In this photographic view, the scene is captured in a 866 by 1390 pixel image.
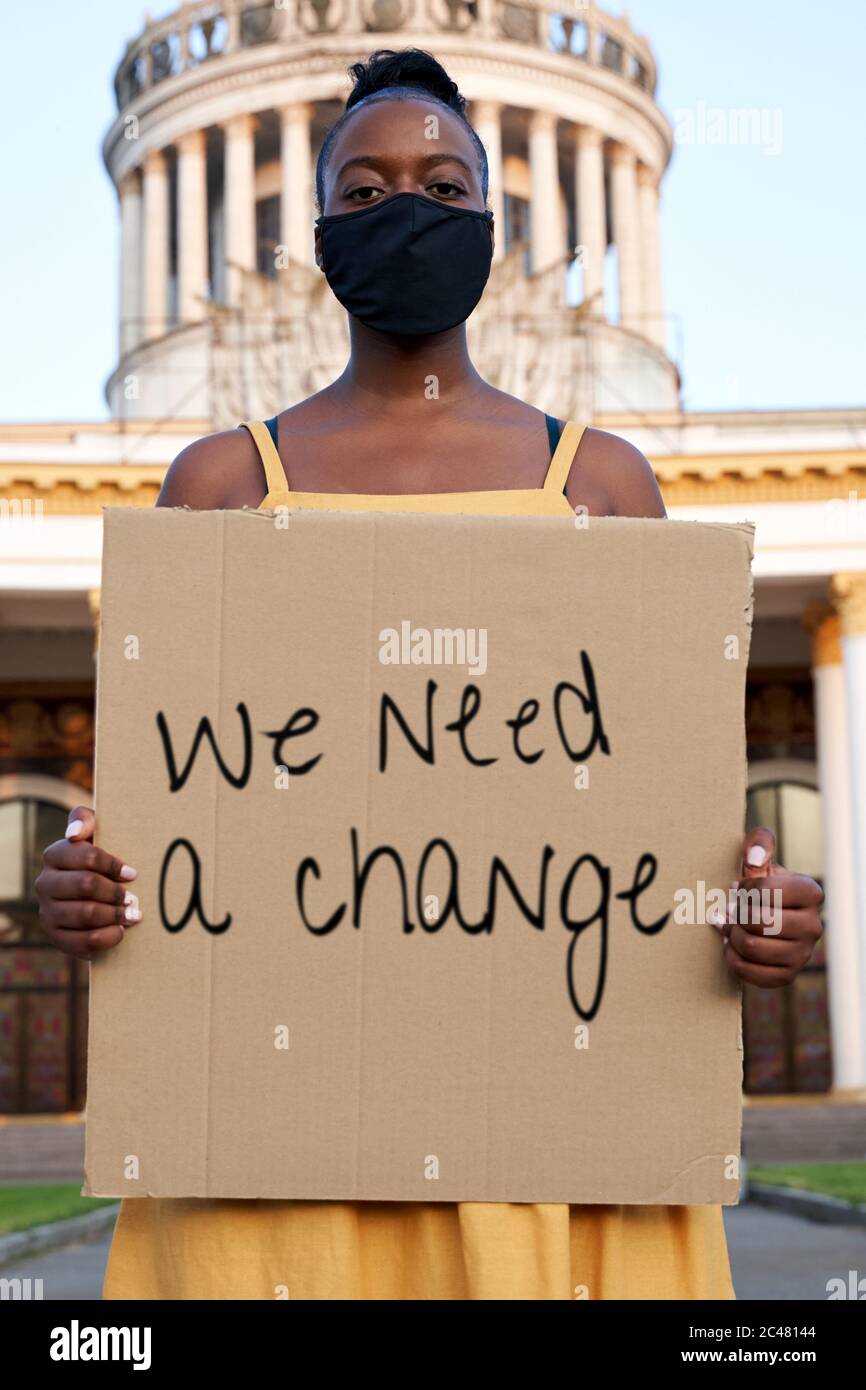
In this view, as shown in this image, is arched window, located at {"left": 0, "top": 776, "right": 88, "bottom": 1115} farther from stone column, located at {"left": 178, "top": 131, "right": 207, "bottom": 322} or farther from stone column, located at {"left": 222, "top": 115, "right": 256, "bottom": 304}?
stone column, located at {"left": 222, "top": 115, "right": 256, "bottom": 304}

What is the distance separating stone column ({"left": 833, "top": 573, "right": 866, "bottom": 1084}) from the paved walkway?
14280 mm

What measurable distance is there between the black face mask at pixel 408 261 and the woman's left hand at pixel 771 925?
83 cm

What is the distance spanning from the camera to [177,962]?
214 cm

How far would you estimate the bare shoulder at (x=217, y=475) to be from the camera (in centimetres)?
245

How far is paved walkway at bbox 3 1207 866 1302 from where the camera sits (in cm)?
956

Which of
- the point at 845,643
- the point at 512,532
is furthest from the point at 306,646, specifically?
the point at 845,643

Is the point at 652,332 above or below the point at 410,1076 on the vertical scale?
above

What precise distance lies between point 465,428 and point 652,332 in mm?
45604

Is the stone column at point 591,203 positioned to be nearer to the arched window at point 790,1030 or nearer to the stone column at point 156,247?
the stone column at point 156,247

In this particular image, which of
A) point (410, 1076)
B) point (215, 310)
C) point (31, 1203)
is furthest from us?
point (215, 310)

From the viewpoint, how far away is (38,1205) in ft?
53.1

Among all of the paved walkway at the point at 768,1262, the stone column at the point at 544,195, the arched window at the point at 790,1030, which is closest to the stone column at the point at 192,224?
the stone column at the point at 544,195

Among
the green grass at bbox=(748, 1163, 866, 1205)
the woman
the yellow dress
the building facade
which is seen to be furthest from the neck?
the building facade

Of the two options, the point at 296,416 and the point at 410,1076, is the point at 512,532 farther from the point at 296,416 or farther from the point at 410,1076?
the point at 410,1076
